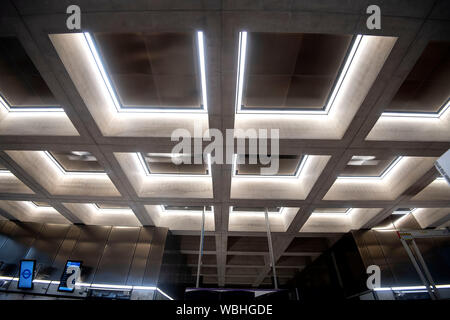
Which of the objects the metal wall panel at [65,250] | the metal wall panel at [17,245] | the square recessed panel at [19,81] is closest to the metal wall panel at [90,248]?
the metal wall panel at [65,250]

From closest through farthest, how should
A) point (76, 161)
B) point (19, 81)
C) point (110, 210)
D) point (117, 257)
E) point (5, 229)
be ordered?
1. point (19, 81)
2. point (76, 161)
3. point (117, 257)
4. point (5, 229)
5. point (110, 210)

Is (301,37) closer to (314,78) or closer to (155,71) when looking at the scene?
(314,78)

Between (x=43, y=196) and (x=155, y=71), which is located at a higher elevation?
(x=155, y=71)

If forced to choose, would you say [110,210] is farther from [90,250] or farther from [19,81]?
[19,81]

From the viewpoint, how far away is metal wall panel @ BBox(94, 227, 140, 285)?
417 inches

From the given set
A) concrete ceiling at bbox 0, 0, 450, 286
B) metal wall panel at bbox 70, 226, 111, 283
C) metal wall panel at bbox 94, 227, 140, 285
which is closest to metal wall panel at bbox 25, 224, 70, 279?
metal wall panel at bbox 70, 226, 111, 283

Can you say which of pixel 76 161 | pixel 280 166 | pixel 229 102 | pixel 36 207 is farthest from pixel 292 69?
pixel 36 207

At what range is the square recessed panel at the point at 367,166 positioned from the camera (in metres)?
8.59

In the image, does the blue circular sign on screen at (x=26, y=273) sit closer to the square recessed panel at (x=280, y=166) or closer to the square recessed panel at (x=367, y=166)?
the square recessed panel at (x=280, y=166)

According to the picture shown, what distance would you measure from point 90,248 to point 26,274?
2577 mm

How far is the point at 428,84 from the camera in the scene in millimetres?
6023
